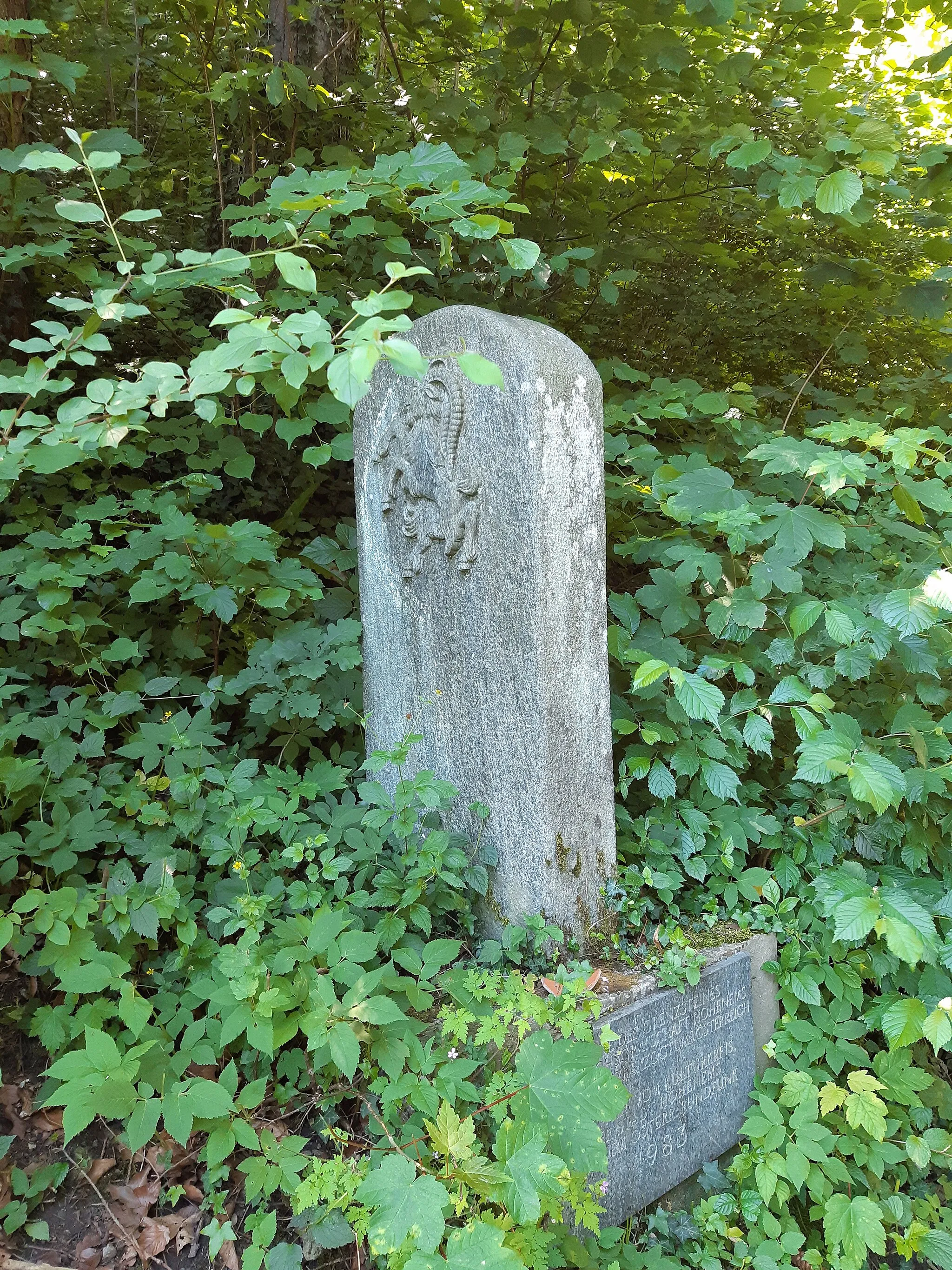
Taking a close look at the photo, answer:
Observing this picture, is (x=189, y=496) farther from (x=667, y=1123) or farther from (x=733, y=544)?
(x=667, y=1123)

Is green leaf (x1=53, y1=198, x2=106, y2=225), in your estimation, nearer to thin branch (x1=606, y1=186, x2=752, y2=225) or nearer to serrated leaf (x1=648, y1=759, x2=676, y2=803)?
serrated leaf (x1=648, y1=759, x2=676, y2=803)

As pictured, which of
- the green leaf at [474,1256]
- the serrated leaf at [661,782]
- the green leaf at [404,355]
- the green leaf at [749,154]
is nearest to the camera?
the green leaf at [404,355]

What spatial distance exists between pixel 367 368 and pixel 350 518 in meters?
2.90

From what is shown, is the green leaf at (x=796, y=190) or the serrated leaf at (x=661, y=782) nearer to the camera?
the serrated leaf at (x=661, y=782)

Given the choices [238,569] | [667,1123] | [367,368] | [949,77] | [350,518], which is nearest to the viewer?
[367,368]

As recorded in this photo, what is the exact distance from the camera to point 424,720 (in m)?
2.42

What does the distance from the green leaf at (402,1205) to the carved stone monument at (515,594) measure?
2.68 feet

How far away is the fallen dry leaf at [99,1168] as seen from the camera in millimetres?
1845

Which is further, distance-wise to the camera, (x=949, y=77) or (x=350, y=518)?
(x=350, y=518)

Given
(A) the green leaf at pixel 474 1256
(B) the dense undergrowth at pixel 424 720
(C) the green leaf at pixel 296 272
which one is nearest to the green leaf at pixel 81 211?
(B) the dense undergrowth at pixel 424 720

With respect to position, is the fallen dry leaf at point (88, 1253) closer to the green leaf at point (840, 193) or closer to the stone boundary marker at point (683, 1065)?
the stone boundary marker at point (683, 1065)

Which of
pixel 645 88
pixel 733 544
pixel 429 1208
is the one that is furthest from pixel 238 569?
pixel 645 88

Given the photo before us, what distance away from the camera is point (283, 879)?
2.12m

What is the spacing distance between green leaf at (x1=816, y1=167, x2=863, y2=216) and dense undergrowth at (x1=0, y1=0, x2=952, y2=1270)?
0.04 ft
